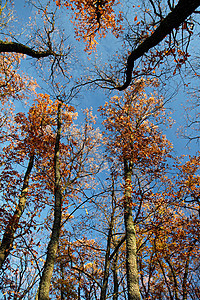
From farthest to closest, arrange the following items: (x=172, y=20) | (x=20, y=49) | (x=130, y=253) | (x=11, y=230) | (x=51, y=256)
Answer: (x=11, y=230) < (x=130, y=253) < (x=20, y=49) < (x=51, y=256) < (x=172, y=20)

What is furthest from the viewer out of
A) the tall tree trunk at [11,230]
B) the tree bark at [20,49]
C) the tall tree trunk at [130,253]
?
the tall tree trunk at [11,230]

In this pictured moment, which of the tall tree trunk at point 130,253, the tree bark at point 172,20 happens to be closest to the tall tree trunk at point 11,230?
the tall tree trunk at point 130,253

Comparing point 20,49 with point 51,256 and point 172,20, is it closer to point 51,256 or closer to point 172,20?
point 172,20

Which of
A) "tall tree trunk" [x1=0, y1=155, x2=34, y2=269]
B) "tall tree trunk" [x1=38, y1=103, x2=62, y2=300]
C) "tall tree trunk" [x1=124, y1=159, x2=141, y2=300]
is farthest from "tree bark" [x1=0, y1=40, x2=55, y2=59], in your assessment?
"tall tree trunk" [x1=0, y1=155, x2=34, y2=269]

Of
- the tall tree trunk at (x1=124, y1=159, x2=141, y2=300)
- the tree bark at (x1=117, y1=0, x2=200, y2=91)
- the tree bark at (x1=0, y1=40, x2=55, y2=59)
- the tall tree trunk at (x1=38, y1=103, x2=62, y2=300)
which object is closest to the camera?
the tree bark at (x1=117, y1=0, x2=200, y2=91)

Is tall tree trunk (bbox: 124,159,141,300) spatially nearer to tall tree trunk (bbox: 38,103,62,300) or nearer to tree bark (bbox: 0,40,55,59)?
tall tree trunk (bbox: 38,103,62,300)

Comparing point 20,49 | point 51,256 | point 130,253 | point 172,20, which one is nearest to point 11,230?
point 51,256

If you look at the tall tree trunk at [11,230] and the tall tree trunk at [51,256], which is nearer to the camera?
the tall tree trunk at [51,256]

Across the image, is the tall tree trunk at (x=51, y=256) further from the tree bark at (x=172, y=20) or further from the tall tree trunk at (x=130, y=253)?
the tree bark at (x=172, y=20)

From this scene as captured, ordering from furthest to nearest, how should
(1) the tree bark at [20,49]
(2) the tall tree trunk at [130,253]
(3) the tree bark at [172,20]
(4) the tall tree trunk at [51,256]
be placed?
(2) the tall tree trunk at [130,253] < (1) the tree bark at [20,49] < (4) the tall tree trunk at [51,256] < (3) the tree bark at [172,20]

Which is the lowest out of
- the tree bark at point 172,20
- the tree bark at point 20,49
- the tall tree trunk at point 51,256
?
the tall tree trunk at point 51,256

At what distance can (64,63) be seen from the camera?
641cm

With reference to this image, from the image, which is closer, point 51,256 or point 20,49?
point 51,256

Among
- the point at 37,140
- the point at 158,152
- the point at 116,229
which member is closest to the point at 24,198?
the point at 37,140
